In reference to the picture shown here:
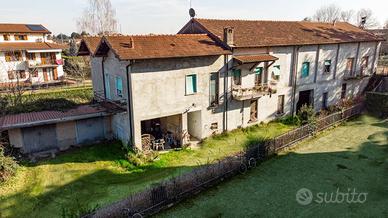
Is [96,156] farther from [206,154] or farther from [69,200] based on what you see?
[206,154]

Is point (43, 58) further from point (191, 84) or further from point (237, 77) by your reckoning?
point (237, 77)

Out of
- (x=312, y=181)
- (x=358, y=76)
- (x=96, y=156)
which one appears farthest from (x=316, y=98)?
(x=96, y=156)

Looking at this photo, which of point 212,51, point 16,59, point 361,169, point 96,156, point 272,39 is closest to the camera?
point 361,169

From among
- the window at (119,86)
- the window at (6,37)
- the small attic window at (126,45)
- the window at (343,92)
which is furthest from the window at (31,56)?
the window at (343,92)

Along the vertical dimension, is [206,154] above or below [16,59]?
below

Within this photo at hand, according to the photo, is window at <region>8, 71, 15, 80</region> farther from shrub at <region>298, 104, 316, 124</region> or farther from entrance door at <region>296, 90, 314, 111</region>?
shrub at <region>298, 104, 316, 124</region>

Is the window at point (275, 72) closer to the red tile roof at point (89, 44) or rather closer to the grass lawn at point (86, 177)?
the grass lawn at point (86, 177)

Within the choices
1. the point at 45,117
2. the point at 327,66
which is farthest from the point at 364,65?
the point at 45,117

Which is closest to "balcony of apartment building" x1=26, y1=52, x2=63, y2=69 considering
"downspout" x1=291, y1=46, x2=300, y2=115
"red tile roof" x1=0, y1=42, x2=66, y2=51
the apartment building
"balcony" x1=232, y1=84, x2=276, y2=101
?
"red tile roof" x1=0, y1=42, x2=66, y2=51
